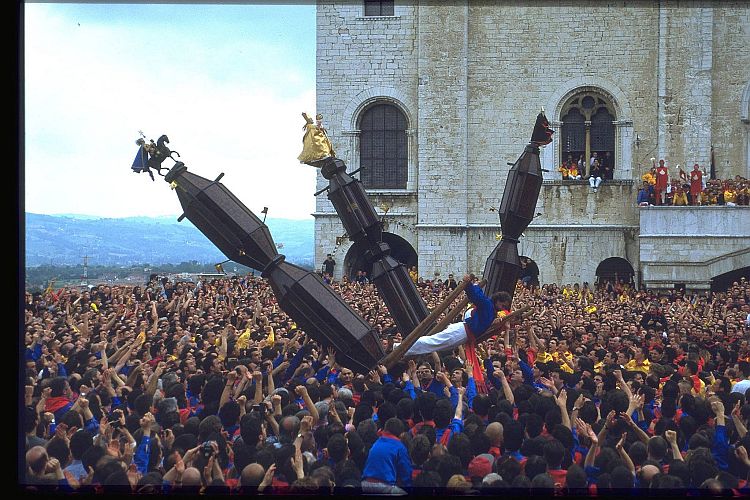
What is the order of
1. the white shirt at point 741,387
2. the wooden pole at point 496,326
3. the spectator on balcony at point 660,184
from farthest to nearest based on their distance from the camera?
the spectator on balcony at point 660,184
the wooden pole at point 496,326
the white shirt at point 741,387

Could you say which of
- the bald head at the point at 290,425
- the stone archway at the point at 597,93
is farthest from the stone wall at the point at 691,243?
the bald head at the point at 290,425

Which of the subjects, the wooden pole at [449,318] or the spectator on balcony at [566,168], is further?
the spectator on balcony at [566,168]

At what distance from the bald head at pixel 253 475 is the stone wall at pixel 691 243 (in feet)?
53.7

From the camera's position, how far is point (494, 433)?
881 cm

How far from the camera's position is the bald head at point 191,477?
7.88 m

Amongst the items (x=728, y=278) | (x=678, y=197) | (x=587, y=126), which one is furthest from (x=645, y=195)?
(x=728, y=278)

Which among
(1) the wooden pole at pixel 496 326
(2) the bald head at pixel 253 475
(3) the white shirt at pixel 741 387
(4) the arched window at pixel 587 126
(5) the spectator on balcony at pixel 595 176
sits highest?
(4) the arched window at pixel 587 126

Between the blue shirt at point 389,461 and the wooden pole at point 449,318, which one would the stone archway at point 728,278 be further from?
the blue shirt at point 389,461

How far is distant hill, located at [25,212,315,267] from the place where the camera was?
565 inches

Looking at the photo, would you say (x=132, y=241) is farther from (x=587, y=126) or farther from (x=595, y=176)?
(x=587, y=126)

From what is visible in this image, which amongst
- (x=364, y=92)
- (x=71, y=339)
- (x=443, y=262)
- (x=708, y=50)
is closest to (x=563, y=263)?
(x=443, y=262)

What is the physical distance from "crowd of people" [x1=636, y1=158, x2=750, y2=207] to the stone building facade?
0.45 meters

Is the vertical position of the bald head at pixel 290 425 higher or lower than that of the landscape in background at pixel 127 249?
lower

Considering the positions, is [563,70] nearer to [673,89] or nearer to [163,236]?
[673,89]
